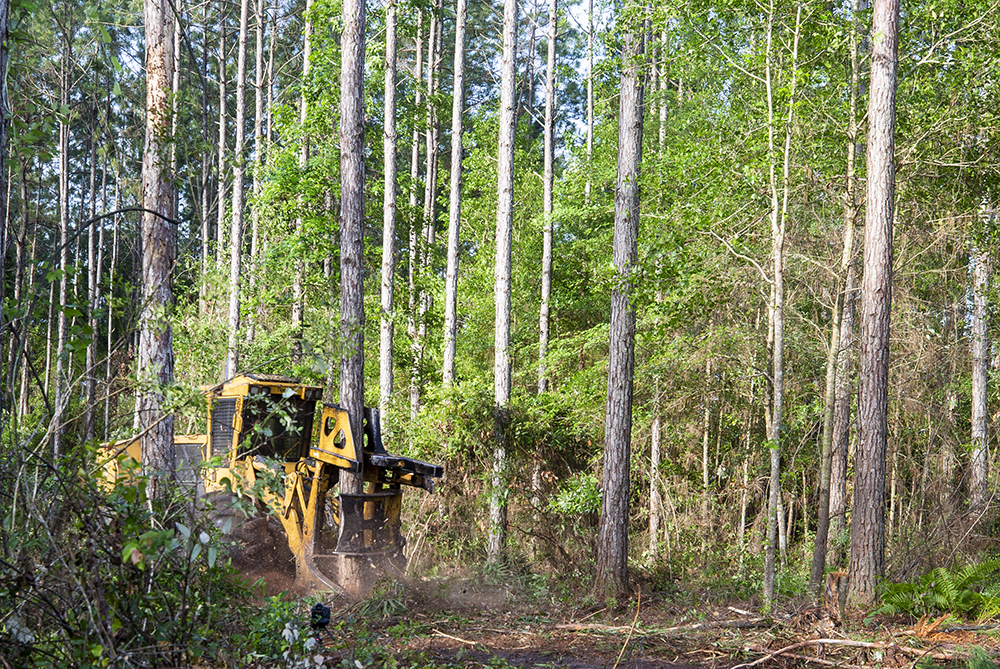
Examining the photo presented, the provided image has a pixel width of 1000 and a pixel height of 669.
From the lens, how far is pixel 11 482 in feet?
13.3

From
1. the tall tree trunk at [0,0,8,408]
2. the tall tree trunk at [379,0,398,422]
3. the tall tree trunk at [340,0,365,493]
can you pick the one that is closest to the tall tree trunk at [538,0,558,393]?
the tall tree trunk at [379,0,398,422]

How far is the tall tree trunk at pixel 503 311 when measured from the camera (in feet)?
39.9

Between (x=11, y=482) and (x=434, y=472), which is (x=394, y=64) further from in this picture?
(x=11, y=482)

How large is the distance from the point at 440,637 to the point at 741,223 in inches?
268

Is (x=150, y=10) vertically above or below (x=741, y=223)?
above

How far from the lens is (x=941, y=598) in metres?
8.70

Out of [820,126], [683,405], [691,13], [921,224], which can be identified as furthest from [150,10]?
[921,224]

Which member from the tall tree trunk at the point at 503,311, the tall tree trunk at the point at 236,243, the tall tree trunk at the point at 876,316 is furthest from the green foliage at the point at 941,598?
the tall tree trunk at the point at 236,243

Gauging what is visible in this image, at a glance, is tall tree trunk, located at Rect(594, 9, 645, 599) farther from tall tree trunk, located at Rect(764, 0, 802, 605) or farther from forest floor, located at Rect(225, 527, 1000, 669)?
tall tree trunk, located at Rect(764, 0, 802, 605)

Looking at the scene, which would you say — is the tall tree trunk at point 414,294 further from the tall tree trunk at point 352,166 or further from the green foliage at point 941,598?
the green foliage at point 941,598

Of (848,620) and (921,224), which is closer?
(848,620)

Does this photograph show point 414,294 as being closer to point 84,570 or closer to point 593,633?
point 593,633

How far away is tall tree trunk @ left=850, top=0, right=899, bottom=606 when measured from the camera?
9359 millimetres

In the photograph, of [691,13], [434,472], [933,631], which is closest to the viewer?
[933,631]
